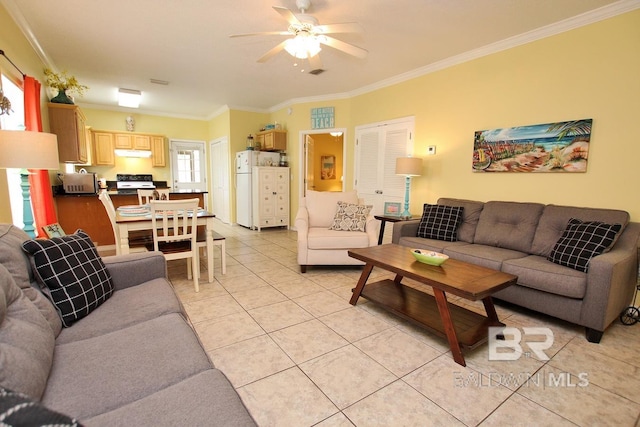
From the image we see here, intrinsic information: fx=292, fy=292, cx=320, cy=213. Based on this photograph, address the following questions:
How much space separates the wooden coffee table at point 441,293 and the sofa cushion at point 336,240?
2.24 ft

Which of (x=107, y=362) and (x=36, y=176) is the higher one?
(x=36, y=176)

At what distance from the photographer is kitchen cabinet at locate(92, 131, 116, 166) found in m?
6.02

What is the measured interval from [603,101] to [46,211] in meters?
5.34

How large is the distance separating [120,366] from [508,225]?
10.9ft

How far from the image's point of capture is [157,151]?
6691mm

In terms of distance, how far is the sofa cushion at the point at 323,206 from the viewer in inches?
153

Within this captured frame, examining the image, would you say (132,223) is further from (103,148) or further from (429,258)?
(103,148)

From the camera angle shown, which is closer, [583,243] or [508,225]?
[583,243]

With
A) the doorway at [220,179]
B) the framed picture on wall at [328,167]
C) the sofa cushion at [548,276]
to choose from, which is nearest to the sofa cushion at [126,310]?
the sofa cushion at [548,276]

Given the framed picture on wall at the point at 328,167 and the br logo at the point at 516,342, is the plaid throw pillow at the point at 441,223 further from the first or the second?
the framed picture on wall at the point at 328,167

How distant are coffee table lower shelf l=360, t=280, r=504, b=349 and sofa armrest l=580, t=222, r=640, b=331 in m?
0.60

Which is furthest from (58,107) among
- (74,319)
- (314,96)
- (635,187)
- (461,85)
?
(635,187)

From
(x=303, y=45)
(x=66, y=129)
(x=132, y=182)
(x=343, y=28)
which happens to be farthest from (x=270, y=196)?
(x=343, y=28)

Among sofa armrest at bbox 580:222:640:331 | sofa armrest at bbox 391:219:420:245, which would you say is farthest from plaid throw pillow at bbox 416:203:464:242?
sofa armrest at bbox 580:222:640:331
